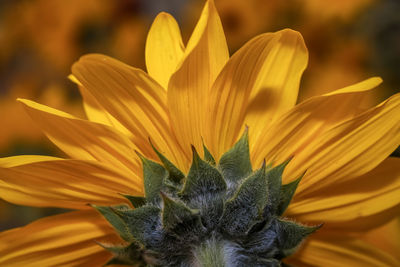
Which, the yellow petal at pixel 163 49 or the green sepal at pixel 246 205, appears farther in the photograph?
the yellow petal at pixel 163 49

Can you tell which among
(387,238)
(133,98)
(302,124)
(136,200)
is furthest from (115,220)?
(387,238)

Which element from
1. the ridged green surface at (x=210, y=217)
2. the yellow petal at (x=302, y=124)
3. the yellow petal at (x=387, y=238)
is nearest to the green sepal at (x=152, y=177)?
the ridged green surface at (x=210, y=217)

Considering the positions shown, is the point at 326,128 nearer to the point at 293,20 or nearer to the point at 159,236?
the point at 159,236

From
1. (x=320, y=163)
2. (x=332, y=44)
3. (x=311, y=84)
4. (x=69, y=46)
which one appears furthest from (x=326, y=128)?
(x=69, y=46)

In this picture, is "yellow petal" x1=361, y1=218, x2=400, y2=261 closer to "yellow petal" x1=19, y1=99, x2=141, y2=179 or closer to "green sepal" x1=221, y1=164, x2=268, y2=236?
"green sepal" x1=221, y1=164, x2=268, y2=236

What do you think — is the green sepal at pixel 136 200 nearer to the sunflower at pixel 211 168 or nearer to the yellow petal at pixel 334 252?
the sunflower at pixel 211 168

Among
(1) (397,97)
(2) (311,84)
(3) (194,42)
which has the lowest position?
(1) (397,97)

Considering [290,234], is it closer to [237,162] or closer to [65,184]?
[237,162]
